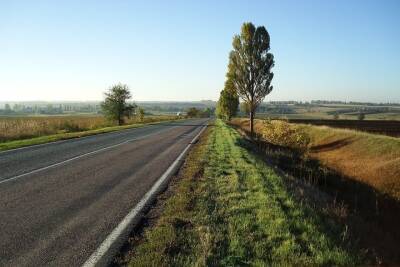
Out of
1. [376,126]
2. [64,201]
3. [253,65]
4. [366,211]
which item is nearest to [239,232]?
[64,201]

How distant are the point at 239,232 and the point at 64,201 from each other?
Result: 356 centimetres

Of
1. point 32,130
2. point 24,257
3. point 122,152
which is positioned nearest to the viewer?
point 24,257

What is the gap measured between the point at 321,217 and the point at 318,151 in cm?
2080

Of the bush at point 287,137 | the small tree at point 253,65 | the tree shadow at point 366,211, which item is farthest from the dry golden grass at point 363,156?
the small tree at point 253,65

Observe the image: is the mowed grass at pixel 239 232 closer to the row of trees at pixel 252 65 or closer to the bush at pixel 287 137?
the bush at pixel 287 137

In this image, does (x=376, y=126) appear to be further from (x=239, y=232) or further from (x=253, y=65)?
(x=239, y=232)

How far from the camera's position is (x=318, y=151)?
26016mm

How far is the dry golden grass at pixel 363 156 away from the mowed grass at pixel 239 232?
8394 millimetres

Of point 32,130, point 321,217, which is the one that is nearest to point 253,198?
point 321,217

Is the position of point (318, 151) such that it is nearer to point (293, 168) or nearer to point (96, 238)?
point (293, 168)

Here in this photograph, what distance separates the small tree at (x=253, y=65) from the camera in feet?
110

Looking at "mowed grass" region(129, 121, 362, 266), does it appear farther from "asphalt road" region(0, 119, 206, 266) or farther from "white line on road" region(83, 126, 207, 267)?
"asphalt road" region(0, 119, 206, 266)

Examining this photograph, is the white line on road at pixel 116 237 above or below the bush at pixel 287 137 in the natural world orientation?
above

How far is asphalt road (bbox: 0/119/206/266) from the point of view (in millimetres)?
4449
